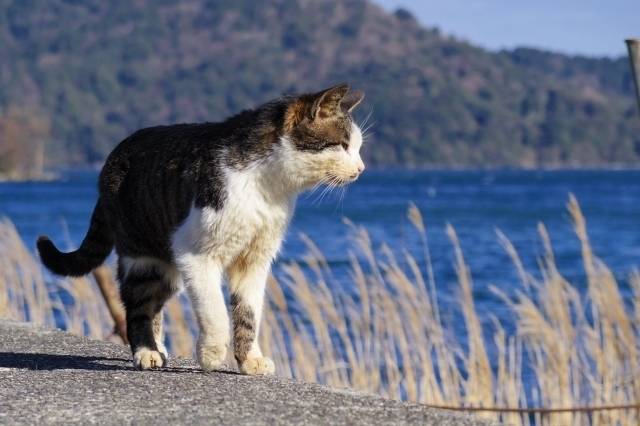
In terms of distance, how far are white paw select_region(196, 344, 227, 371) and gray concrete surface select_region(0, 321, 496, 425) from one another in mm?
46

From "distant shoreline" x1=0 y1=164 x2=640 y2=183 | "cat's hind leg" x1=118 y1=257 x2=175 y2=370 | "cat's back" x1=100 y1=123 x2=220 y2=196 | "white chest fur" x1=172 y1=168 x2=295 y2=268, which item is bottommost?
"distant shoreline" x1=0 y1=164 x2=640 y2=183

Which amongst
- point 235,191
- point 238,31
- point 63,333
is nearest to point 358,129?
point 235,191

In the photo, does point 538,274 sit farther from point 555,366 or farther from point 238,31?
point 238,31

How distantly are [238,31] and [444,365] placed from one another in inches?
6294

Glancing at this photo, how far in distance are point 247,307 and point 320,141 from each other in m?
0.76

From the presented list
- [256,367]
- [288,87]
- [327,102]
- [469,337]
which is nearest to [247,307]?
[256,367]

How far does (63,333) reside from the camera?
5422 millimetres

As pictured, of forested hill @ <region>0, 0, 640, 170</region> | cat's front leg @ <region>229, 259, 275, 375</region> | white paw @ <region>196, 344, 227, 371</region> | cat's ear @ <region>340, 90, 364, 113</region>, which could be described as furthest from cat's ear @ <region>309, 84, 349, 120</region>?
forested hill @ <region>0, 0, 640, 170</region>

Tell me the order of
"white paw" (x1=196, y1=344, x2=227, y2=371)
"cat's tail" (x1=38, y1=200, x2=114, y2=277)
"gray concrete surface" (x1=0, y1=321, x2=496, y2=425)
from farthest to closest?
1. "cat's tail" (x1=38, y1=200, x2=114, y2=277)
2. "white paw" (x1=196, y1=344, x2=227, y2=371)
3. "gray concrete surface" (x1=0, y1=321, x2=496, y2=425)

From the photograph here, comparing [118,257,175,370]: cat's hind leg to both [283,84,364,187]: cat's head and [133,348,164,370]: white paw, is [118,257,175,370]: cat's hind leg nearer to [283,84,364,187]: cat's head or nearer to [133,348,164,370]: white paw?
[133,348,164,370]: white paw

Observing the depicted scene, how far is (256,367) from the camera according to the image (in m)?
4.35

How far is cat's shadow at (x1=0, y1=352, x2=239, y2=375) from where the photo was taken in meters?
4.39

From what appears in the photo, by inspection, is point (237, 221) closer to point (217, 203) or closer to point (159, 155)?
point (217, 203)

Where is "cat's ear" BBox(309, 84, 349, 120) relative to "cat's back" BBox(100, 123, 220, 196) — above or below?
above
